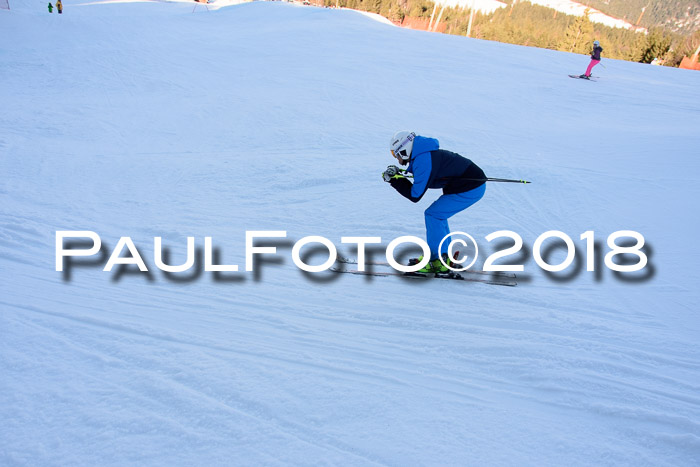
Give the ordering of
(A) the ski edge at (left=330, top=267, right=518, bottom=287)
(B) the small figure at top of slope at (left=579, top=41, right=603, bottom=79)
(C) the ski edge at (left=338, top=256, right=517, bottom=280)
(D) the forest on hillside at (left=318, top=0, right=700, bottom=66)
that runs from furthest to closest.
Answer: (D) the forest on hillside at (left=318, top=0, right=700, bottom=66)
(B) the small figure at top of slope at (left=579, top=41, right=603, bottom=79)
(C) the ski edge at (left=338, top=256, right=517, bottom=280)
(A) the ski edge at (left=330, top=267, right=518, bottom=287)

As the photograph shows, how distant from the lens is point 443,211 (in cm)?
439

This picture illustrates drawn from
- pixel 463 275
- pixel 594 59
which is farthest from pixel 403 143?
pixel 594 59

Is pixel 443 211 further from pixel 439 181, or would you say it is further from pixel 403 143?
pixel 403 143

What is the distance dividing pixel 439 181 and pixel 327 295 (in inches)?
61.9

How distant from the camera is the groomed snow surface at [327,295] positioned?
8.18ft

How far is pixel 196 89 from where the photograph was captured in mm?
11570

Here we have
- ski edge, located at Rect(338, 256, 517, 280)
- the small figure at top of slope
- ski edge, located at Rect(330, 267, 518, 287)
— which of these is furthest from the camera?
the small figure at top of slope

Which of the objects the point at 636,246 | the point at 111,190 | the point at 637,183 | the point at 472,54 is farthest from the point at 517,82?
the point at 111,190

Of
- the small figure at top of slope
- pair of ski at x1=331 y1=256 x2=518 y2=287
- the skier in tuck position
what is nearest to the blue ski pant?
the skier in tuck position

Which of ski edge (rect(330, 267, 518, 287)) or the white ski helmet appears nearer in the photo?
the white ski helmet

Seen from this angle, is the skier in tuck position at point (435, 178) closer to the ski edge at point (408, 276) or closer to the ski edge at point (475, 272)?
the ski edge at point (408, 276)

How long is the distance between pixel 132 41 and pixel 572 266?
1772cm

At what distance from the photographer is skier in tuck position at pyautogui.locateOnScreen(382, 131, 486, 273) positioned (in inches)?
164

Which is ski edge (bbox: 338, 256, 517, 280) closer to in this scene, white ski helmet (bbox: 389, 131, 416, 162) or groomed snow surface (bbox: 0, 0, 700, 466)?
groomed snow surface (bbox: 0, 0, 700, 466)
